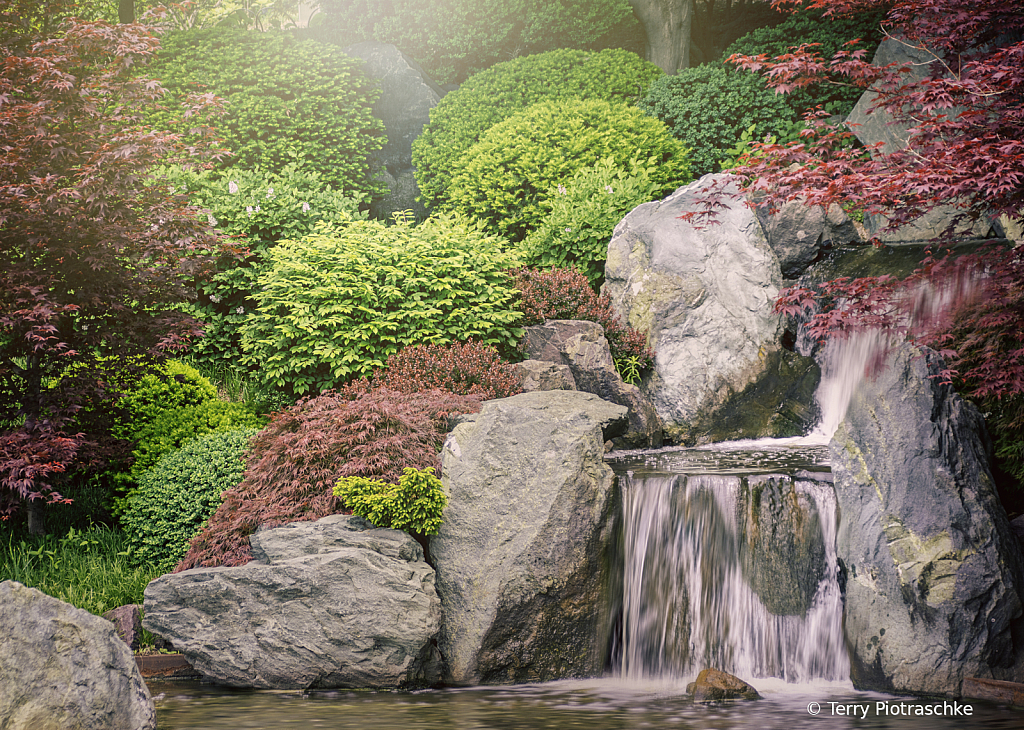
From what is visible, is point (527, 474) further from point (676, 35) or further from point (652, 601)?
point (676, 35)

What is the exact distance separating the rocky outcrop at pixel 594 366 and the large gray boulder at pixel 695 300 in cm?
55

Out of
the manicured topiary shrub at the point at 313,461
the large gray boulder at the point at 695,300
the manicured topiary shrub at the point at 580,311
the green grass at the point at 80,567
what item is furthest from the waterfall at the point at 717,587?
the green grass at the point at 80,567

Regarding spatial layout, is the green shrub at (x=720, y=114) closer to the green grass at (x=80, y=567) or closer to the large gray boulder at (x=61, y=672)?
the green grass at (x=80, y=567)

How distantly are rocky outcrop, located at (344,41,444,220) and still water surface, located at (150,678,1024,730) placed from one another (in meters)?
10.4

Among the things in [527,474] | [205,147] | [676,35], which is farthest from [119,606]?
[676,35]

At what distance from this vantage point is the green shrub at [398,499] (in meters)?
6.26

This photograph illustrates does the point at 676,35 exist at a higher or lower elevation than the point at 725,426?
higher

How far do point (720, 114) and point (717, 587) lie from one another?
1008 centimetres

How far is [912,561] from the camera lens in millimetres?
5582

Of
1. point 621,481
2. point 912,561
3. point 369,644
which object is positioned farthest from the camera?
point 621,481

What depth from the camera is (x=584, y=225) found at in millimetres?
11266

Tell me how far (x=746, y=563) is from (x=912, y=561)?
1.23 m

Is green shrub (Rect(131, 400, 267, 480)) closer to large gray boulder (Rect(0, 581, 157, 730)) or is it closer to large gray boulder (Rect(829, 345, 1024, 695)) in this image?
large gray boulder (Rect(0, 581, 157, 730))

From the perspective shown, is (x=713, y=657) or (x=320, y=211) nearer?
(x=713, y=657)
